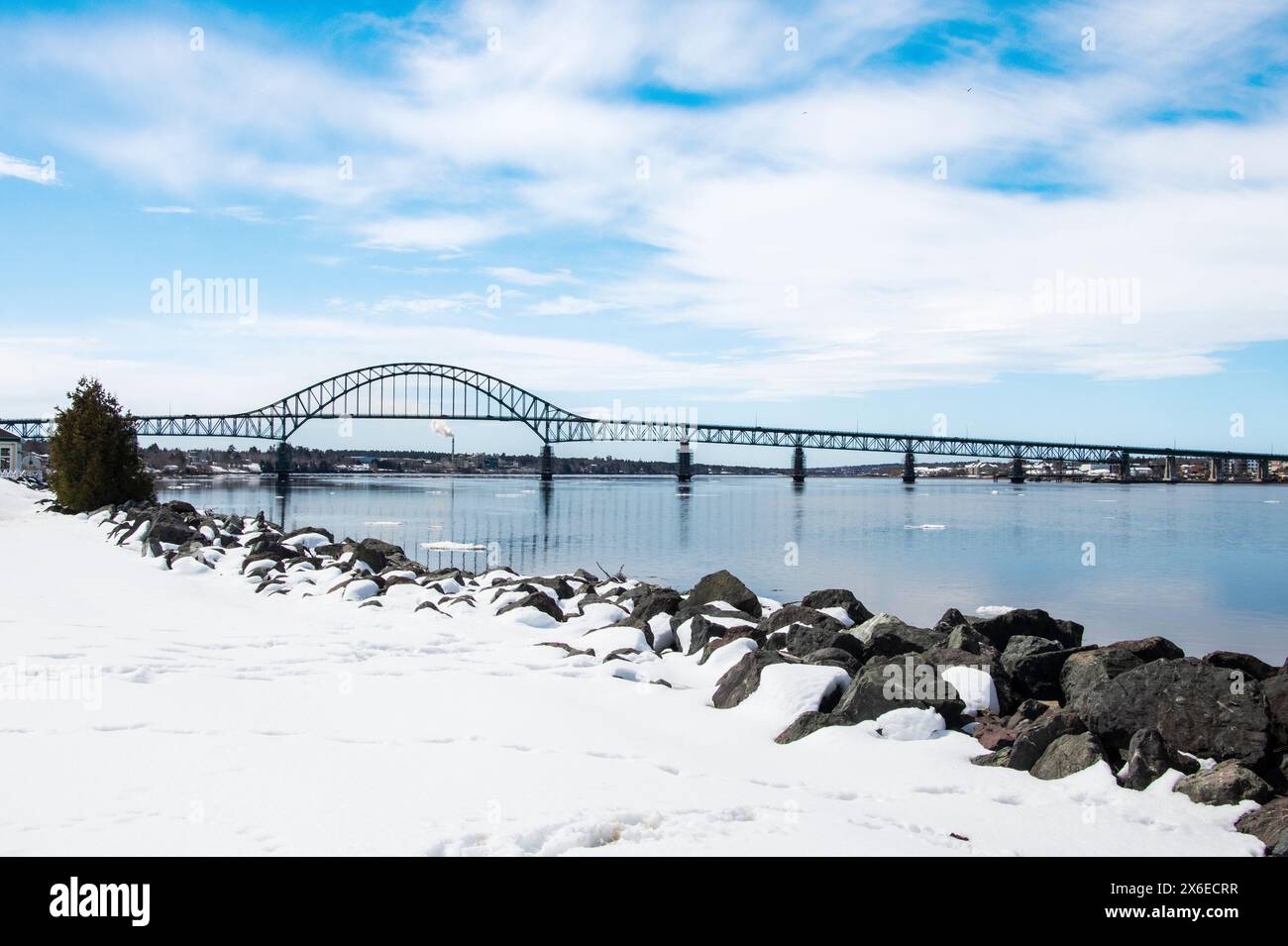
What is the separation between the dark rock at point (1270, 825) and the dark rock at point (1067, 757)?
88 centimetres

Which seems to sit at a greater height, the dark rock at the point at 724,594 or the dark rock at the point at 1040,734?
the dark rock at the point at 724,594

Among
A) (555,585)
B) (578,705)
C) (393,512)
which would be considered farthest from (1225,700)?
(393,512)

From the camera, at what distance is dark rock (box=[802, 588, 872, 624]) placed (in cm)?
1260

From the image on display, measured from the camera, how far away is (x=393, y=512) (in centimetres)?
5147

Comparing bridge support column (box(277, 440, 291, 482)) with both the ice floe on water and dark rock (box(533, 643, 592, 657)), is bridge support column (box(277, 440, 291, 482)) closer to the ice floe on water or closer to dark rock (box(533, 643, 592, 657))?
the ice floe on water

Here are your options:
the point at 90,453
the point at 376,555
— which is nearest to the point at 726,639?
the point at 376,555

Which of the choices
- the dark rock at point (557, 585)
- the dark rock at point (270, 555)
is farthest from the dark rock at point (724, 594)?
the dark rock at point (270, 555)

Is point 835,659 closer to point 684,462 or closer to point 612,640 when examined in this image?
point 612,640

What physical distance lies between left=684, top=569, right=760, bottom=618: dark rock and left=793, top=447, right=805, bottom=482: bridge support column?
127126 mm

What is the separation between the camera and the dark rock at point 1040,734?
6.18 metres

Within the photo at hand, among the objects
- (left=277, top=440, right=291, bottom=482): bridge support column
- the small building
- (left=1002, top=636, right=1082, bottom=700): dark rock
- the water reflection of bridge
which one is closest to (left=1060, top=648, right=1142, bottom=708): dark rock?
(left=1002, top=636, right=1082, bottom=700): dark rock

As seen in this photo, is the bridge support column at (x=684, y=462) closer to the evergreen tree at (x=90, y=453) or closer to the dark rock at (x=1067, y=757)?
the evergreen tree at (x=90, y=453)
